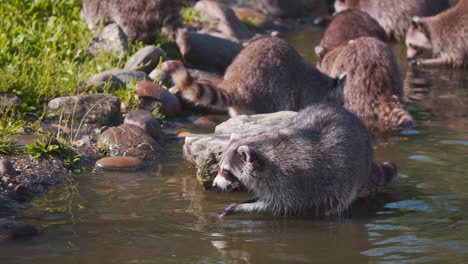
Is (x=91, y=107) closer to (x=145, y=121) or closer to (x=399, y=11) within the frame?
(x=145, y=121)

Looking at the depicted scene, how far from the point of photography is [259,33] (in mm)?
12719

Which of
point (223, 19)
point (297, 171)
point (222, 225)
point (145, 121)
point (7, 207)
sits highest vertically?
point (223, 19)

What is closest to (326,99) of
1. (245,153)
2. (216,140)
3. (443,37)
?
(216,140)

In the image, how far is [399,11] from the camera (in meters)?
12.6

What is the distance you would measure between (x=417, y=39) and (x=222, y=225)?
6.88 m

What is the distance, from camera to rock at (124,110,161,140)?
23.2ft

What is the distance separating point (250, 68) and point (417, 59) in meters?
4.27

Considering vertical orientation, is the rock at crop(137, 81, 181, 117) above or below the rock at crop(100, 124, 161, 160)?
above

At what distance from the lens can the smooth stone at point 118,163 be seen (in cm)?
644

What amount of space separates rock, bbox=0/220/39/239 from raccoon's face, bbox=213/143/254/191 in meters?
1.21

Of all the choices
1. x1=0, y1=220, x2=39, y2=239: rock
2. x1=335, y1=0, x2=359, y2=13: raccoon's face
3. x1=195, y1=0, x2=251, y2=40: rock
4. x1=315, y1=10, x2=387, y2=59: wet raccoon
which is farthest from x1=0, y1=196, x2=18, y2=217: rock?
x1=335, y1=0, x2=359, y2=13: raccoon's face

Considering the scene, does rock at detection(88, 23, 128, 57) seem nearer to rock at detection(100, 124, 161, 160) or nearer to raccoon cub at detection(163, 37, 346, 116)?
raccoon cub at detection(163, 37, 346, 116)

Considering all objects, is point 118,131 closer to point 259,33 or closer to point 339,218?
point 339,218

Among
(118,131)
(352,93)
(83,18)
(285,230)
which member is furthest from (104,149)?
(83,18)
